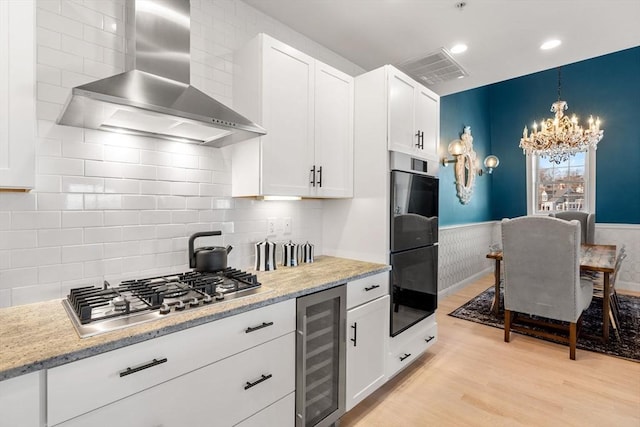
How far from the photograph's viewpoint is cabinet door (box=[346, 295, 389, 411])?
1.94 metres

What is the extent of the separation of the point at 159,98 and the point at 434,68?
269cm

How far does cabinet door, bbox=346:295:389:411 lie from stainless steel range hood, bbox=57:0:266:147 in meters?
1.31

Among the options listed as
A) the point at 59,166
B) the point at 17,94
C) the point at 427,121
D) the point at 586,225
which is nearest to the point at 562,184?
the point at 586,225

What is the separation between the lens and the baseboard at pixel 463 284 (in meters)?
4.44

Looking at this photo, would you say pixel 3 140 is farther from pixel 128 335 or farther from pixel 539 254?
pixel 539 254

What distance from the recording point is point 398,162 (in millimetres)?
2338

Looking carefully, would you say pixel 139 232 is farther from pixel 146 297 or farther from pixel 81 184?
pixel 146 297

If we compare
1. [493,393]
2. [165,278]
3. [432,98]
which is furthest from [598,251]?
[165,278]

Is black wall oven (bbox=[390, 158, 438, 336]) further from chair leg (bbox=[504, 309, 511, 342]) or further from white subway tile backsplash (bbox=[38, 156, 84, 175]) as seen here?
white subway tile backsplash (bbox=[38, 156, 84, 175])

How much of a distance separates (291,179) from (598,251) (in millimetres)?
4059

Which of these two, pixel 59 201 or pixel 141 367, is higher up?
pixel 59 201

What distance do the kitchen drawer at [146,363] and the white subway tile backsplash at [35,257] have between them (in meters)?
0.71

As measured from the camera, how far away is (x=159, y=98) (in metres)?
1.33

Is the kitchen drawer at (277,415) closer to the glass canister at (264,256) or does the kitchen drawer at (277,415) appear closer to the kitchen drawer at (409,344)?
the glass canister at (264,256)
